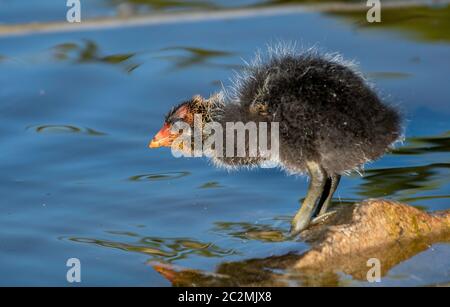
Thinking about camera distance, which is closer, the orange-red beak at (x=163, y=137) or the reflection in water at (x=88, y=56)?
the orange-red beak at (x=163, y=137)

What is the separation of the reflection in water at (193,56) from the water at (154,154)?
1.0 inches

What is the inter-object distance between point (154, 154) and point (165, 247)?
167cm

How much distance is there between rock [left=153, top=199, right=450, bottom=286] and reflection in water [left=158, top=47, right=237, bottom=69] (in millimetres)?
3352

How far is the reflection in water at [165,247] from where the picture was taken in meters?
4.96

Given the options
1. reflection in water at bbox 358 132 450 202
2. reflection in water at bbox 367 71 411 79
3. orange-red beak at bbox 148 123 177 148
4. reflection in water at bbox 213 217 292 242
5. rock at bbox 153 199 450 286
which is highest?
reflection in water at bbox 367 71 411 79

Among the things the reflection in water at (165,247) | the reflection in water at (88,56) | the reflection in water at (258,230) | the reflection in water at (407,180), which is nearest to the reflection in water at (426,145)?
the reflection in water at (407,180)

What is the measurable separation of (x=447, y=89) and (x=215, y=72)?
71.3 inches

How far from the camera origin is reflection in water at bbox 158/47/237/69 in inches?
320

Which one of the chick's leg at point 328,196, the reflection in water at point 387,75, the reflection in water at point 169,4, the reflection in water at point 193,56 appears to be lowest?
the chick's leg at point 328,196

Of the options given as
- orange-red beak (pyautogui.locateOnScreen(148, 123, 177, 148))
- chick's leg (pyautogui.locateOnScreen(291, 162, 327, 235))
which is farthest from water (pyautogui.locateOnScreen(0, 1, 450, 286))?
orange-red beak (pyautogui.locateOnScreen(148, 123, 177, 148))

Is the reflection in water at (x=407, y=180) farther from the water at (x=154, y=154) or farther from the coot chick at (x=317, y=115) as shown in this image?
the coot chick at (x=317, y=115)

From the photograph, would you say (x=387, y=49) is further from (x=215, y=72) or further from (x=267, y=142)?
(x=267, y=142)

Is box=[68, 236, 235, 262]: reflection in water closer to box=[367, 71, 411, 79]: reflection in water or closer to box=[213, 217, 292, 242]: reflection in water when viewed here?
box=[213, 217, 292, 242]: reflection in water

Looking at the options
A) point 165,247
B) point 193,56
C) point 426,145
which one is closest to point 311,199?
point 165,247
